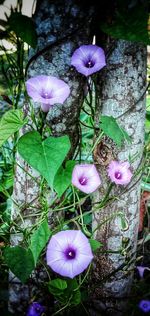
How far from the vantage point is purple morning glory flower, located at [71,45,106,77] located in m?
0.88

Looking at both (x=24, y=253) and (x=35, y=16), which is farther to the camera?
(x=24, y=253)

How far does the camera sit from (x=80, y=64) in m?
0.89

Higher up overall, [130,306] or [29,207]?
[29,207]

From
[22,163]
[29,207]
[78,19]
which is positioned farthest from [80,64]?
[29,207]

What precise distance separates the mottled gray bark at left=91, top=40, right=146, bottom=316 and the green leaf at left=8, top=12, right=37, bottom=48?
22 cm

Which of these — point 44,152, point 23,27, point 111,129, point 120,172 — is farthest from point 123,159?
point 23,27

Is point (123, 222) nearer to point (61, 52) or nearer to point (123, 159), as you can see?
point (123, 159)

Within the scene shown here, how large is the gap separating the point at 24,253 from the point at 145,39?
63cm

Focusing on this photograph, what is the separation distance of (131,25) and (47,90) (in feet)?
0.77

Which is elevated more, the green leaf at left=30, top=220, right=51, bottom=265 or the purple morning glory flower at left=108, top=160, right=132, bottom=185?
the purple morning glory flower at left=108, top=160, right=132, bottom=185

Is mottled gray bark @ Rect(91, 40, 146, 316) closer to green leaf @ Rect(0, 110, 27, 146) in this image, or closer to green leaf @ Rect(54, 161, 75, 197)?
green leaf @ Rect(54, 161, 75, 197)

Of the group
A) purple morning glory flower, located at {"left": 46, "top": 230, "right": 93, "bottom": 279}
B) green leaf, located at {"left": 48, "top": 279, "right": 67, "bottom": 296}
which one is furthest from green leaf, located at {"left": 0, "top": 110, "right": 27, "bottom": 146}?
green leaf, located at {"left": 48, "top": 279, "right": 67, "bottom": 296}

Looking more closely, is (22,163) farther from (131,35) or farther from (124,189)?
(131,35)

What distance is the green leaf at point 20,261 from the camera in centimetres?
100
